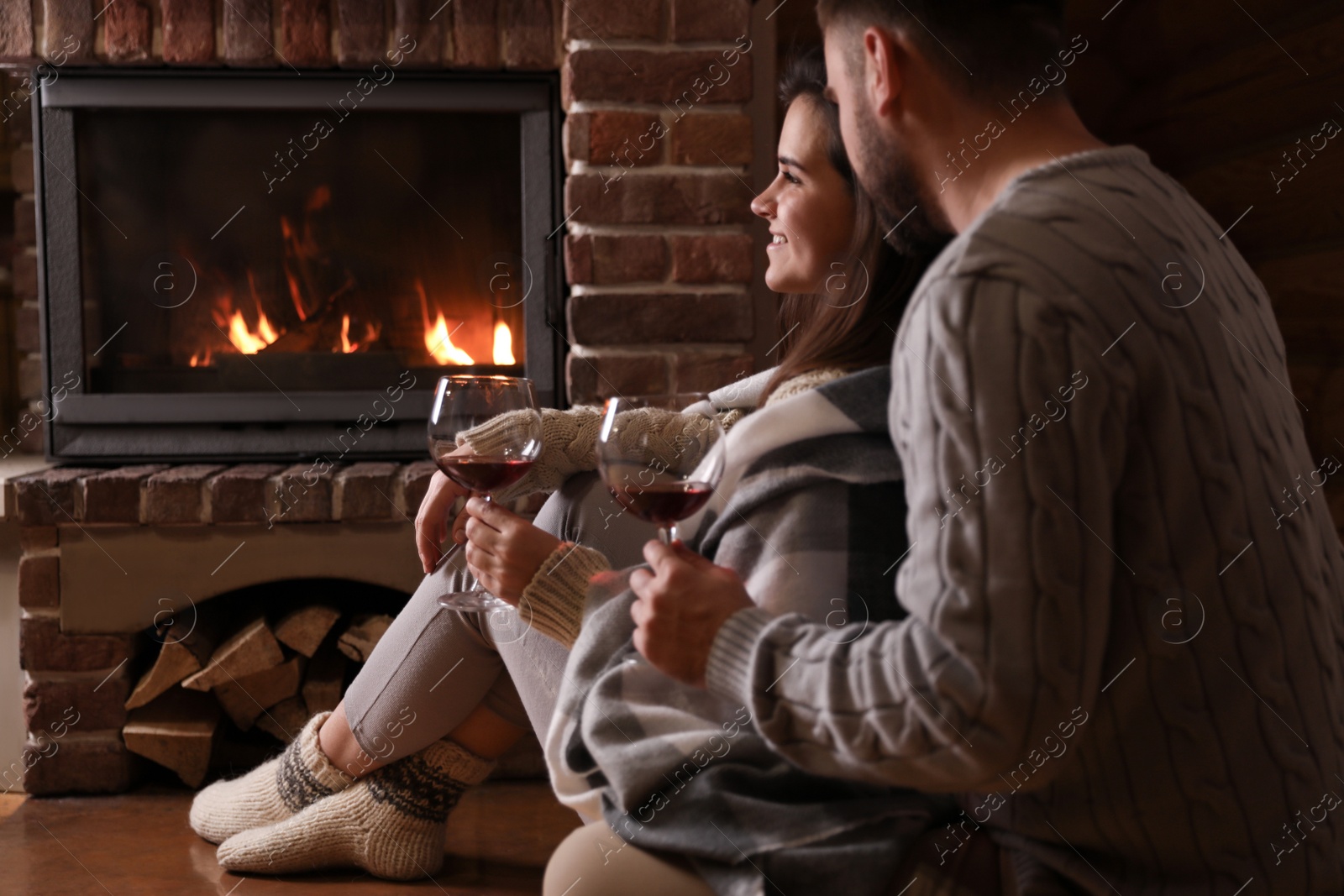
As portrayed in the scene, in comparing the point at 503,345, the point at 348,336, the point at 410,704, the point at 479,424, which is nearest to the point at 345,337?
the point at 348,336

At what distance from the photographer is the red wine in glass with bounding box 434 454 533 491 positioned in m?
1.16

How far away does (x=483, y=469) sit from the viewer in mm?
1167

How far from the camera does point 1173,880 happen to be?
2.48 feet

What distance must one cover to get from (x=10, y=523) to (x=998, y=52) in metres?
1.70

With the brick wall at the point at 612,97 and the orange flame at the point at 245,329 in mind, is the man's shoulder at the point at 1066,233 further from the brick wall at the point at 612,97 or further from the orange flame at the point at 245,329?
the orange flame at the point at 245,329

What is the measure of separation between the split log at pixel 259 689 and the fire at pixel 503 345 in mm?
595

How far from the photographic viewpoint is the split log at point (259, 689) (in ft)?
6.38

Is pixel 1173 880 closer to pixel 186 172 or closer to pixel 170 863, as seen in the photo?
pixel 170 863

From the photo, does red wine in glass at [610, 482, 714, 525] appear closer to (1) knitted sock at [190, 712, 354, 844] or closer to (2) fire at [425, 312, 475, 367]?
(1) knitted sock at [190, 712, 354, 844]

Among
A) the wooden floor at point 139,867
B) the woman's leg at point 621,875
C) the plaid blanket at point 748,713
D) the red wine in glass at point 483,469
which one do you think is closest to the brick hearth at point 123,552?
the wooden floor at point 139,867

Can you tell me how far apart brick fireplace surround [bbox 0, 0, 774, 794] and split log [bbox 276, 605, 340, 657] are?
0.09m

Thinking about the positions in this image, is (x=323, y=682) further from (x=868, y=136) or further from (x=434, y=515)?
(x=868, y=136)

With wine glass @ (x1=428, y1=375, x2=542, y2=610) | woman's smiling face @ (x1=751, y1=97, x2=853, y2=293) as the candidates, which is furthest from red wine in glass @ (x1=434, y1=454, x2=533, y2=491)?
woman's smiling face @ (x1=751, y1=97, x2=853, y2=293)

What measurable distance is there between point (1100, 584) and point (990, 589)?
7 centimetres
